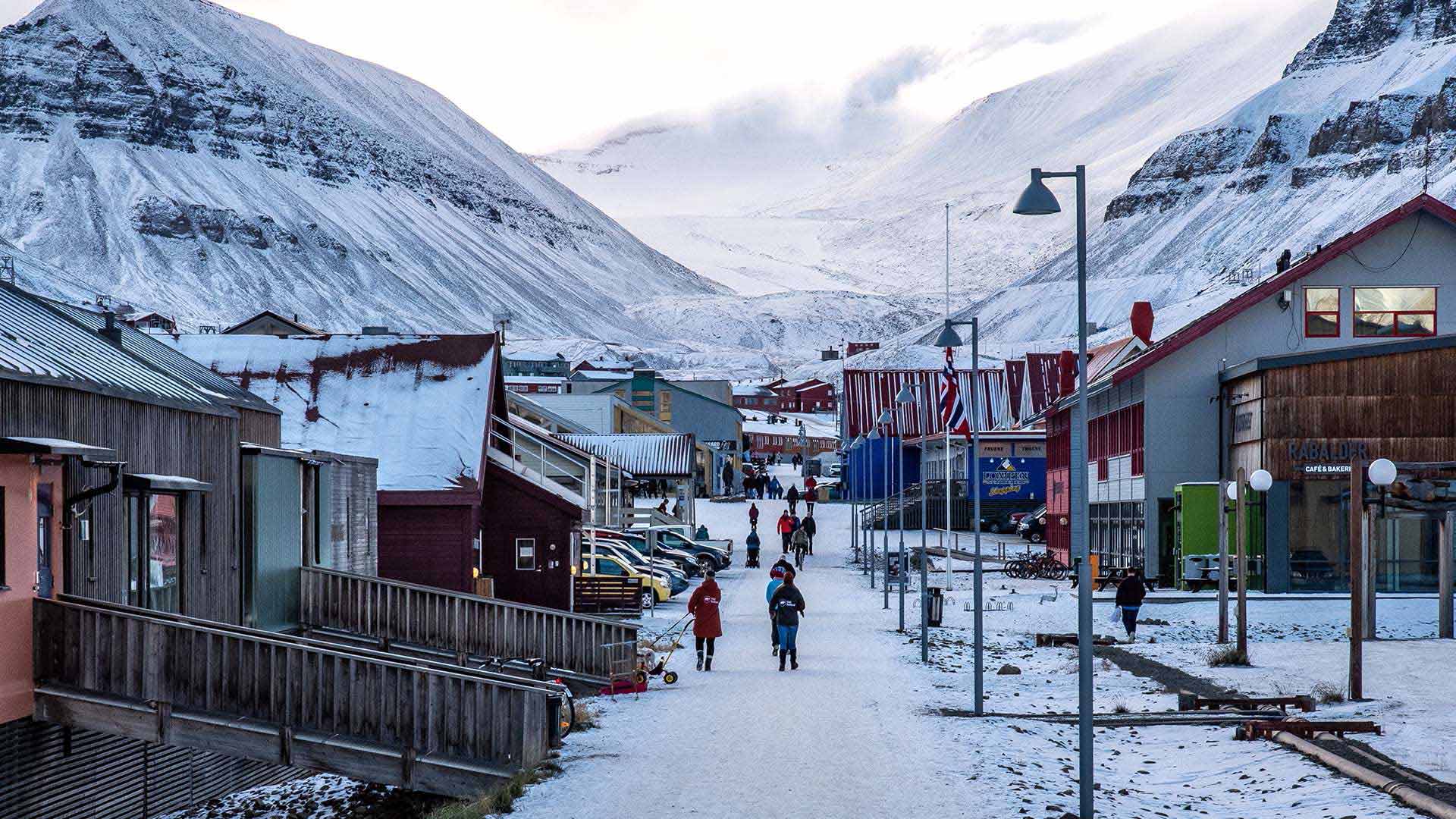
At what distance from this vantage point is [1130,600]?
1310 inches

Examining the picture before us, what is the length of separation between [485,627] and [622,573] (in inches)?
726

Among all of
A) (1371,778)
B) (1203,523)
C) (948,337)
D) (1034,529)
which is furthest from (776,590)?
(1034,529)

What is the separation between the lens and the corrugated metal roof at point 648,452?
73.6 m

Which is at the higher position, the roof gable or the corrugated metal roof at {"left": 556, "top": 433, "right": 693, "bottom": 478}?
the roof gable

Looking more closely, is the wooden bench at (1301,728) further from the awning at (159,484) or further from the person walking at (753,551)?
the person walking at (753,551)

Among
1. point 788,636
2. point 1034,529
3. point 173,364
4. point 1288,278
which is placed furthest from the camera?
point 1034,529

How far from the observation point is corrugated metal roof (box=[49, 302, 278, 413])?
2370cm

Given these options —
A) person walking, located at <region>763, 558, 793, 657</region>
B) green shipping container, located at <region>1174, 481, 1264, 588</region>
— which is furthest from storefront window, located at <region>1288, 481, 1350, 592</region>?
person walking, located at <region>763, 558, 793, 657</region>

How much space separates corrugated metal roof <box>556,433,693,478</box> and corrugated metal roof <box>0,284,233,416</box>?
49791 mm

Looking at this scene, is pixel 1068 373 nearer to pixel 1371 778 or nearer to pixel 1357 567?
pixel 1357 567

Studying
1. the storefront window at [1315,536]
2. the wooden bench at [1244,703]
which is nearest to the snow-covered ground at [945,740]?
the wooden bench at [1244,703]

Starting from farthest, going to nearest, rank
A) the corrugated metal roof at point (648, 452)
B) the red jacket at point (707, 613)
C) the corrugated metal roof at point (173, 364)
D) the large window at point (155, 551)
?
the corrugated metal roof at point (648, 452) → the red jacket at point (707, 613) → the corrugated metal roof at point (173, 364) → the large window at point (155, 551)

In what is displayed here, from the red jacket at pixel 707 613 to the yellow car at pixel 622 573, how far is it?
49.3ft

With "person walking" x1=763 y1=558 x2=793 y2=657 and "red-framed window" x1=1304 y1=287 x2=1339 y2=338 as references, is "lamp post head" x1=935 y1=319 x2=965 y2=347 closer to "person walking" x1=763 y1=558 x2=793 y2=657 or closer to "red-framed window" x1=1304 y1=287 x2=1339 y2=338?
"person walking" x1=763 y1=558 x2=793 y2=657
